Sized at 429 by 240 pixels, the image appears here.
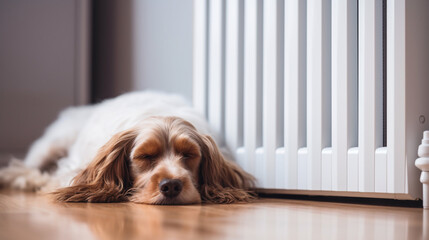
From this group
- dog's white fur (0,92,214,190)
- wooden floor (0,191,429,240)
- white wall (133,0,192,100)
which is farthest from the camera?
white wall (133,0,192,100)

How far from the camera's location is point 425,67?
1.76 m

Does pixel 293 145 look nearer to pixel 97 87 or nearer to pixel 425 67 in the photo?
pixel 425 67

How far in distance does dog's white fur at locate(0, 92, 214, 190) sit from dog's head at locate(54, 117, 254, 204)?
174 mm

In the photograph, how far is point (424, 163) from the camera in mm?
1641

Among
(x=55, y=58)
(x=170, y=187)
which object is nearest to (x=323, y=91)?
(x=170, y=187)

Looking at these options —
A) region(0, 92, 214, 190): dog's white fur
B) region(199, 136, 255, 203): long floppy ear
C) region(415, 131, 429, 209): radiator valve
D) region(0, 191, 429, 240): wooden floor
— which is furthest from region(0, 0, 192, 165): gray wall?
region(415, 131, 429, 209): radiator valve

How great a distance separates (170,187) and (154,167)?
0.54 feet

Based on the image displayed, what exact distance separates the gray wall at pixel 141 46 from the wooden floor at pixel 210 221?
1.35 metres

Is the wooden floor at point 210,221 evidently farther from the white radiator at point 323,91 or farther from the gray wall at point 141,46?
the gray wall at point 141,46

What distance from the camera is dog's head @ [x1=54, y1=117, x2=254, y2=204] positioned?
193cm

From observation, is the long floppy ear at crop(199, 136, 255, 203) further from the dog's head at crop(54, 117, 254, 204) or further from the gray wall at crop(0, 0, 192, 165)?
the gray wall at crop(0, 0, 192, 165)

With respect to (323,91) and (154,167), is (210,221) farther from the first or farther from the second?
(323,91)

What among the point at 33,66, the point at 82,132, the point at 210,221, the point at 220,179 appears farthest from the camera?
the point at 33,66

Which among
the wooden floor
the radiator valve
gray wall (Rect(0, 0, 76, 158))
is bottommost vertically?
the wooden floor
